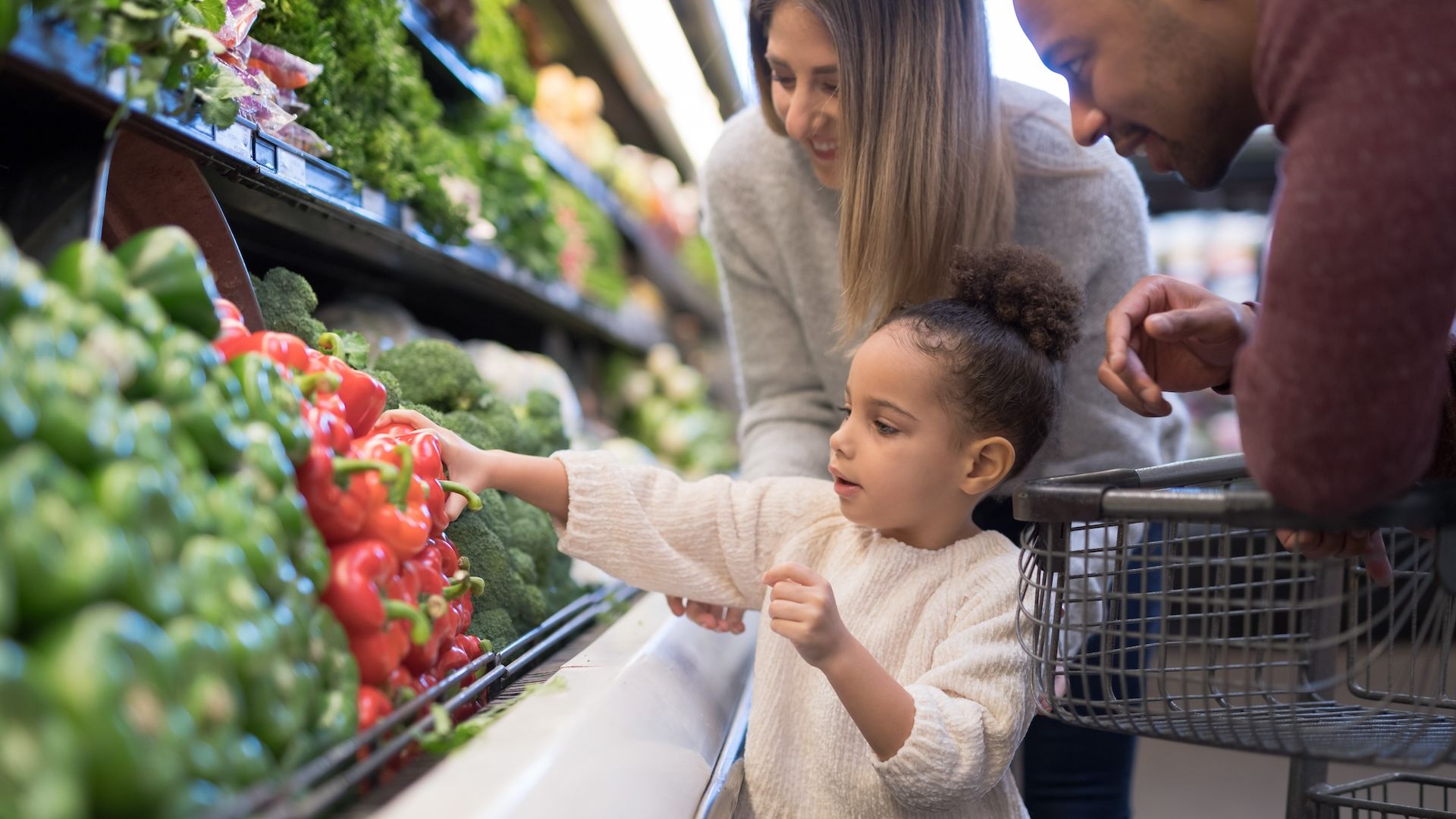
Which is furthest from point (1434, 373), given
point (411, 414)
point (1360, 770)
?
point (1360, 770)

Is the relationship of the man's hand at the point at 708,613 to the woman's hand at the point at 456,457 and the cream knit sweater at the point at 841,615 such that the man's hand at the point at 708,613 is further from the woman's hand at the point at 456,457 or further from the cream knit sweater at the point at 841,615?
the woman's hand at the point at 456,457

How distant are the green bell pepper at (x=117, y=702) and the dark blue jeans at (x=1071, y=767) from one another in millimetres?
1513

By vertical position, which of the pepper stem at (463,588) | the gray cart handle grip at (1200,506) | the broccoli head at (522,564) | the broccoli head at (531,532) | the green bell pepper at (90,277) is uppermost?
the green bell pepper at (90,277)

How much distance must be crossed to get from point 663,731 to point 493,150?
2088 mm

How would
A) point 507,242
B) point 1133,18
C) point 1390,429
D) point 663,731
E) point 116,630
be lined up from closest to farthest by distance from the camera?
1. point 116,630
2. point 1390,429
3. point 1133,18
4. point 663,731
5. point 507,242

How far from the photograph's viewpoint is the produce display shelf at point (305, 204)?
893mm

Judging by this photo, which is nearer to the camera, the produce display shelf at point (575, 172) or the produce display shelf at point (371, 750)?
the produce display shelf at point (371, 750)

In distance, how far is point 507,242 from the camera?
283 centimetres

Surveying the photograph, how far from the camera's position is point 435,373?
77.9 inches

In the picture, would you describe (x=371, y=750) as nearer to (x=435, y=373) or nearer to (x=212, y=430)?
(x=212, y=430)

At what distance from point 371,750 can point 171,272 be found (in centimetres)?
46

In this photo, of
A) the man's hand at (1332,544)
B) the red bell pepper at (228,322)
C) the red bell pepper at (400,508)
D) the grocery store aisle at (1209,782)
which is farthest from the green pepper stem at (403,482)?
the grocery store aisle at (1209,782)

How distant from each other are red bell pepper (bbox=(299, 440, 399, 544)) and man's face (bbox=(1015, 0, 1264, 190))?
2.95 feet

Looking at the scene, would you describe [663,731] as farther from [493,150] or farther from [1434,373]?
[493,150]
